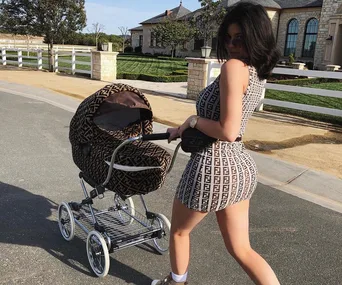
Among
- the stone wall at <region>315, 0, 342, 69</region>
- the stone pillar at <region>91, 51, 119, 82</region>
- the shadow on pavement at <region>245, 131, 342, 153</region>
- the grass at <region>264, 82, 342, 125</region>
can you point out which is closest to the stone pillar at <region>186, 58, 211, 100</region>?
the grass at <region>264, 82, 342, 125</region>

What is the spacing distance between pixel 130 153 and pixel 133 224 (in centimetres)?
99

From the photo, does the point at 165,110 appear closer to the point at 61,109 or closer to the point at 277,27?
the point at 61,109

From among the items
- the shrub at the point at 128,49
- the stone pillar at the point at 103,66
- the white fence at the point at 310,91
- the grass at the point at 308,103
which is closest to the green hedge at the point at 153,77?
the stone pillar at the point at 103,66

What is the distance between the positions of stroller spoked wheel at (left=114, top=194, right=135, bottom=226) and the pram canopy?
0.65 meters

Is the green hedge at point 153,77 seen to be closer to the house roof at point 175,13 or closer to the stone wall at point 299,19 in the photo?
the stone wall at point 299,19

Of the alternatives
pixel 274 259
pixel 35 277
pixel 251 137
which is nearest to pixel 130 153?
pixel 35 277

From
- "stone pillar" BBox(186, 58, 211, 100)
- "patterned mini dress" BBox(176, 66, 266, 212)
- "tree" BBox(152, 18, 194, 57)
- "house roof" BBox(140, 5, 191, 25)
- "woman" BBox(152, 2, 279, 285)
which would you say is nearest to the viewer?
"woman" BBox(152, 2, 279, 285)

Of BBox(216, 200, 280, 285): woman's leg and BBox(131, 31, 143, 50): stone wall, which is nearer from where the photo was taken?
BBox(216, 200, 280, 285): woman's leg

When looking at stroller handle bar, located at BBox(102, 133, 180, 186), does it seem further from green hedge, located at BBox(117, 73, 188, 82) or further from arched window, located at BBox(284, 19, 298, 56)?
arched window, located at BBox(284, 19, 298, 56)

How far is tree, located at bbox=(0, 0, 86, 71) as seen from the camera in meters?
20.0

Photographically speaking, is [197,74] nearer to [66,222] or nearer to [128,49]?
[66,222]

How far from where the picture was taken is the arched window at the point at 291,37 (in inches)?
1398

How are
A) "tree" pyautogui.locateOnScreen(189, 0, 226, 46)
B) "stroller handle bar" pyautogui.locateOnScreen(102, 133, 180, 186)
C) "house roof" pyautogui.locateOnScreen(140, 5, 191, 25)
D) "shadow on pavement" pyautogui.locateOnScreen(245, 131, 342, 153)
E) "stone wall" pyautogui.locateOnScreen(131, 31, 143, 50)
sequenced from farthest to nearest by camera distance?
"stone wall" pyautogui.locateOnScreen(131, 31, 143, 50) < "house roof" pyautogui.locateOnScreen(140, 5, 191, 25) < "tree" pyautogui.locateOnScreen(189, 0, 226, 46) < "shadow on pavement" pyautogui.locateOnScreen(245, 131, 342, 153) < "stroller handle bar" pyautogui.locateOnScreen(102, 133, 180, 186)

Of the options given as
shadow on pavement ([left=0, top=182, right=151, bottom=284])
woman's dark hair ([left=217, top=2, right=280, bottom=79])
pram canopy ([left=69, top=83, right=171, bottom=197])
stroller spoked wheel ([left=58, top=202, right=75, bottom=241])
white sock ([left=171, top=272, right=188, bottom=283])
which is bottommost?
shadow on pavement ([left=0, top=182, right=151, bottom=284])
